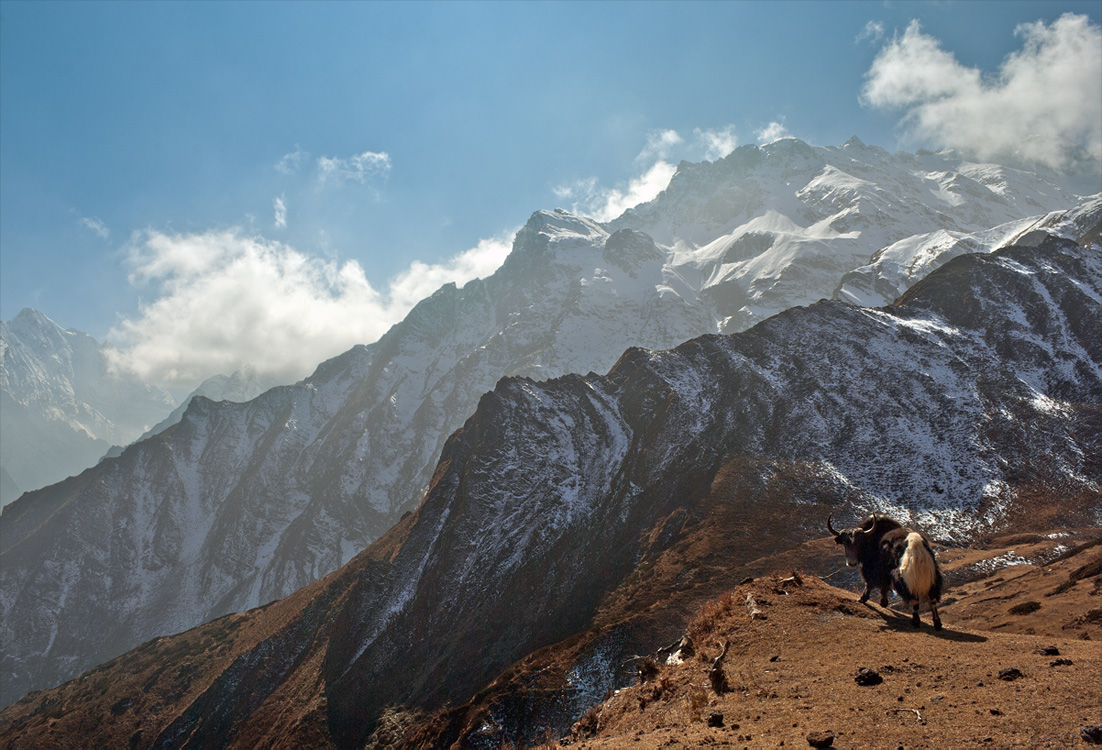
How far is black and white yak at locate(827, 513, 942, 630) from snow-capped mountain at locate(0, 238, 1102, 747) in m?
20.7

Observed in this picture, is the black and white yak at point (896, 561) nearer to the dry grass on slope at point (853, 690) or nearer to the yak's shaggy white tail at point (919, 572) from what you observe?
the yak's shaggy white tail at point (919, 572)

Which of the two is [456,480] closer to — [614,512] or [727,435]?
[614,512]

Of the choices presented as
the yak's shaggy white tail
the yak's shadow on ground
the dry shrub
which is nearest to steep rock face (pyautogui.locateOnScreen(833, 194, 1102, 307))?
the dry shrub

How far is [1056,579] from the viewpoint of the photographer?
25234 millimetres

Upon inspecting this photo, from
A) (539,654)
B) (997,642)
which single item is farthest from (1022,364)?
(997,642)

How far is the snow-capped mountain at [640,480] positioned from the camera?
149ft

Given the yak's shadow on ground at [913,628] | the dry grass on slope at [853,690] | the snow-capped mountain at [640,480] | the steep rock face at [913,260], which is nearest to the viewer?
the dry grass on slope at [853,690]

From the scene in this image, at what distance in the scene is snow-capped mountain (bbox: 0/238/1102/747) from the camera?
45.4 metres

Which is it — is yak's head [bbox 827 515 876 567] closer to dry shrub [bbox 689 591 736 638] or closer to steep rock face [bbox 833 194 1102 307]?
dry shrub [bbox 689 591 736 638]

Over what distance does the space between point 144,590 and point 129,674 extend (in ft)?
405

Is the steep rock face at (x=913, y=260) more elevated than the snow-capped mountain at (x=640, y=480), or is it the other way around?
the steep rock face at (x=913, y=260)

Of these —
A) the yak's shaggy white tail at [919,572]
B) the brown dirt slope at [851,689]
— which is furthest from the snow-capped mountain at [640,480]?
the yak's shaggy white tail at [919,572]

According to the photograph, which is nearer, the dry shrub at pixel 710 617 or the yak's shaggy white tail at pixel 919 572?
the yak's shaggy white tail at pixel 919 572

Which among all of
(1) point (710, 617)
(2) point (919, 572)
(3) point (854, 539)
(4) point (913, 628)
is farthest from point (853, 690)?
(3) point (854, 539)
